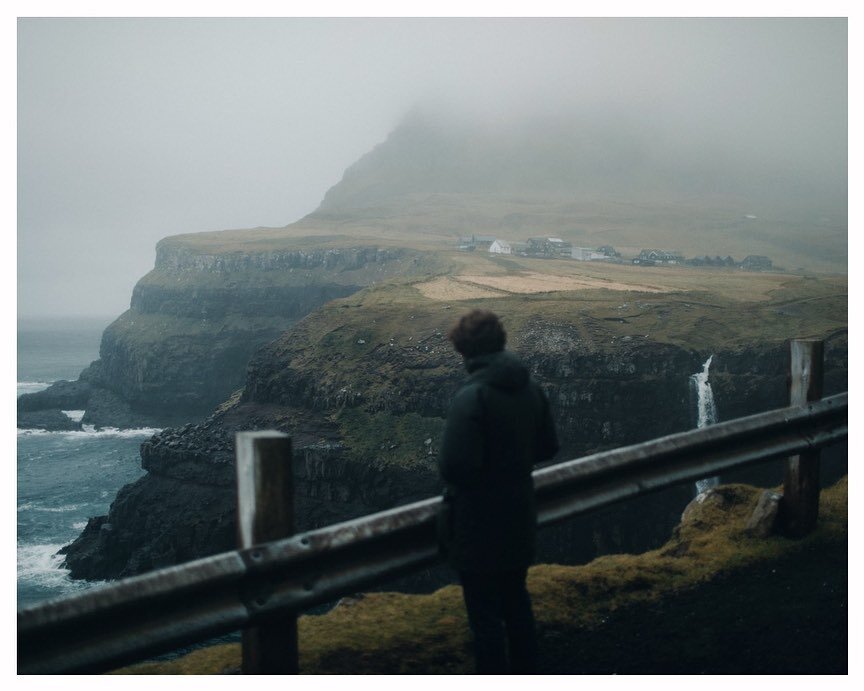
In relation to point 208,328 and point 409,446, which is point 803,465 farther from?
point 208,328

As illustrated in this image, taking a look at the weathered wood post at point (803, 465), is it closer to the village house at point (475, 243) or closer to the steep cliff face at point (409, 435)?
the steep cliff face at point (409, 435)

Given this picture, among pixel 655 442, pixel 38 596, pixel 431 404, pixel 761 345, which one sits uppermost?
pixel 655 442

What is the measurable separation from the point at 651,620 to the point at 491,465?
8.37ft

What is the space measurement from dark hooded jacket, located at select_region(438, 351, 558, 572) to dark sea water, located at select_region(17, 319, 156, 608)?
164 ft

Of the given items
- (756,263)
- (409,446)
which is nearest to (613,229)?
(756,263)

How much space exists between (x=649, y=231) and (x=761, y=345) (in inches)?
3208

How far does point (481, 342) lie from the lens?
5.11 meters

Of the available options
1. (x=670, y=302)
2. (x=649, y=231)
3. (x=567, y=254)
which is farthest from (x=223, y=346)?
(x=670, y=302)

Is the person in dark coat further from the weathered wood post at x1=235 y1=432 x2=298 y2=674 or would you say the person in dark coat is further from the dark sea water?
the dark sea water

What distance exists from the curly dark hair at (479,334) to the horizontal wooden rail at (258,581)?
1138 mm

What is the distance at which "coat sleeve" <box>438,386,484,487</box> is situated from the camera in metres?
4.85

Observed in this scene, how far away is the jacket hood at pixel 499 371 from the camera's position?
4973mm

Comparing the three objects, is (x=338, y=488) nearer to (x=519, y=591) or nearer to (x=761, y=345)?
(x=761, y=345)
